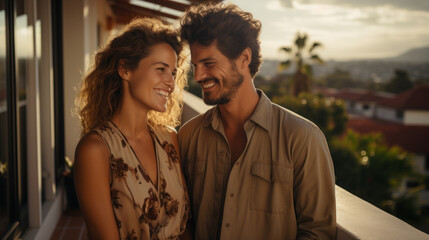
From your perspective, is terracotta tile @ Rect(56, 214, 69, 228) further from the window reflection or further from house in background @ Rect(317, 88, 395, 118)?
house in background @ Rect(317, 88, 395, 118)

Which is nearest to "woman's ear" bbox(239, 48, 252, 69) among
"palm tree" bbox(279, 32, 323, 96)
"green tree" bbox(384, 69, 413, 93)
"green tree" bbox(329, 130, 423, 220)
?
"green tree" bbox(329, 130, 423, 220)

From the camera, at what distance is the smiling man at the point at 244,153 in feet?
6.20

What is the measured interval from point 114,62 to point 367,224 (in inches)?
51.9

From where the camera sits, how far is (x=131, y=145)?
2035mm

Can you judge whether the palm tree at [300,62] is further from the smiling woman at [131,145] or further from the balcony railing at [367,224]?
the balcony railing at [367,224]

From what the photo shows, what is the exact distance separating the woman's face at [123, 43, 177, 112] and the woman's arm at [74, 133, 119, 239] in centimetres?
36

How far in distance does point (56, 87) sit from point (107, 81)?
7.84ft

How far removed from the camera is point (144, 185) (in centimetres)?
195

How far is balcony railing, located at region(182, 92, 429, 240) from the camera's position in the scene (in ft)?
5.22

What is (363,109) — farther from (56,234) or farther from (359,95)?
(56,234)

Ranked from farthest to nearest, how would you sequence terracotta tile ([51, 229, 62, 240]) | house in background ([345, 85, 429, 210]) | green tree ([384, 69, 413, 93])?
1. green tree ([384, 69, 413, 93])
2. house in background ([345, 85, 429, 210])
3. terracotta tile ([51, 229, 62, 240])

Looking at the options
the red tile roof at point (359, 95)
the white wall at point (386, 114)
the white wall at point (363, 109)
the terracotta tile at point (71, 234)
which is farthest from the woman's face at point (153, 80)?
the white wall at point (363, 109)

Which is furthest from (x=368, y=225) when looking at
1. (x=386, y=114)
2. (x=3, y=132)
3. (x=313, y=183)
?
(x=386, y=114)

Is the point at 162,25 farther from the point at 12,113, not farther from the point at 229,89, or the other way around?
the point at 12,113
